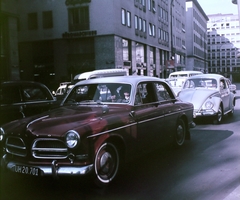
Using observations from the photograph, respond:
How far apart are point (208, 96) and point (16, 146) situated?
24.2 feet

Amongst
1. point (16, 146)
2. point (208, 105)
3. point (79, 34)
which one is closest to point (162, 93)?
point (16, 146)

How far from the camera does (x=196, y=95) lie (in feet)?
35.1

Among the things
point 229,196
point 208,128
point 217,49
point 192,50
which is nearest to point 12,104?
point 229,196

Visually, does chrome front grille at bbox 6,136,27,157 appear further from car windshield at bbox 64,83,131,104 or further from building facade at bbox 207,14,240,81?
building facade at bbox 207,14,240,81

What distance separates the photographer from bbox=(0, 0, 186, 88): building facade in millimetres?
31875

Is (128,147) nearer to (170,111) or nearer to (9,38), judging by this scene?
(170,111)

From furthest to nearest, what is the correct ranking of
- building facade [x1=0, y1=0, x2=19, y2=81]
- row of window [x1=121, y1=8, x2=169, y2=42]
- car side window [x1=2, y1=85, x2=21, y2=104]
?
row of window [x1=121, y1=8, x2=169, y2=42], building facade [x1=0, y1=0, x2=19, y2=81], car side window [x1=2, y1=85, x2=21, y2=104]

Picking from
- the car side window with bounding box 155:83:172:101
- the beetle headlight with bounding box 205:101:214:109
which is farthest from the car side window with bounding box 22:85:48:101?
the beetle headlight with bounding box 205:101:214:109

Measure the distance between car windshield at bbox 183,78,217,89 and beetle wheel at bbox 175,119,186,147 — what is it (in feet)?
15.1

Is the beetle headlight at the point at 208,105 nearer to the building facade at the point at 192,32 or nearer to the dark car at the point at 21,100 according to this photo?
the dark car at the point at 21,100

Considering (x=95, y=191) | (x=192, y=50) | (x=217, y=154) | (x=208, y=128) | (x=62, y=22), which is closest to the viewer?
(x=95, y=191)

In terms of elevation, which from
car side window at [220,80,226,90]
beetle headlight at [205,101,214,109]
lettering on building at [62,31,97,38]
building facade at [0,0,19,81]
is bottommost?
beetle headlight at [205,101,214,109]

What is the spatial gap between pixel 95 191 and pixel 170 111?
269cm

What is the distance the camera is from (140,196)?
418 centimetres
